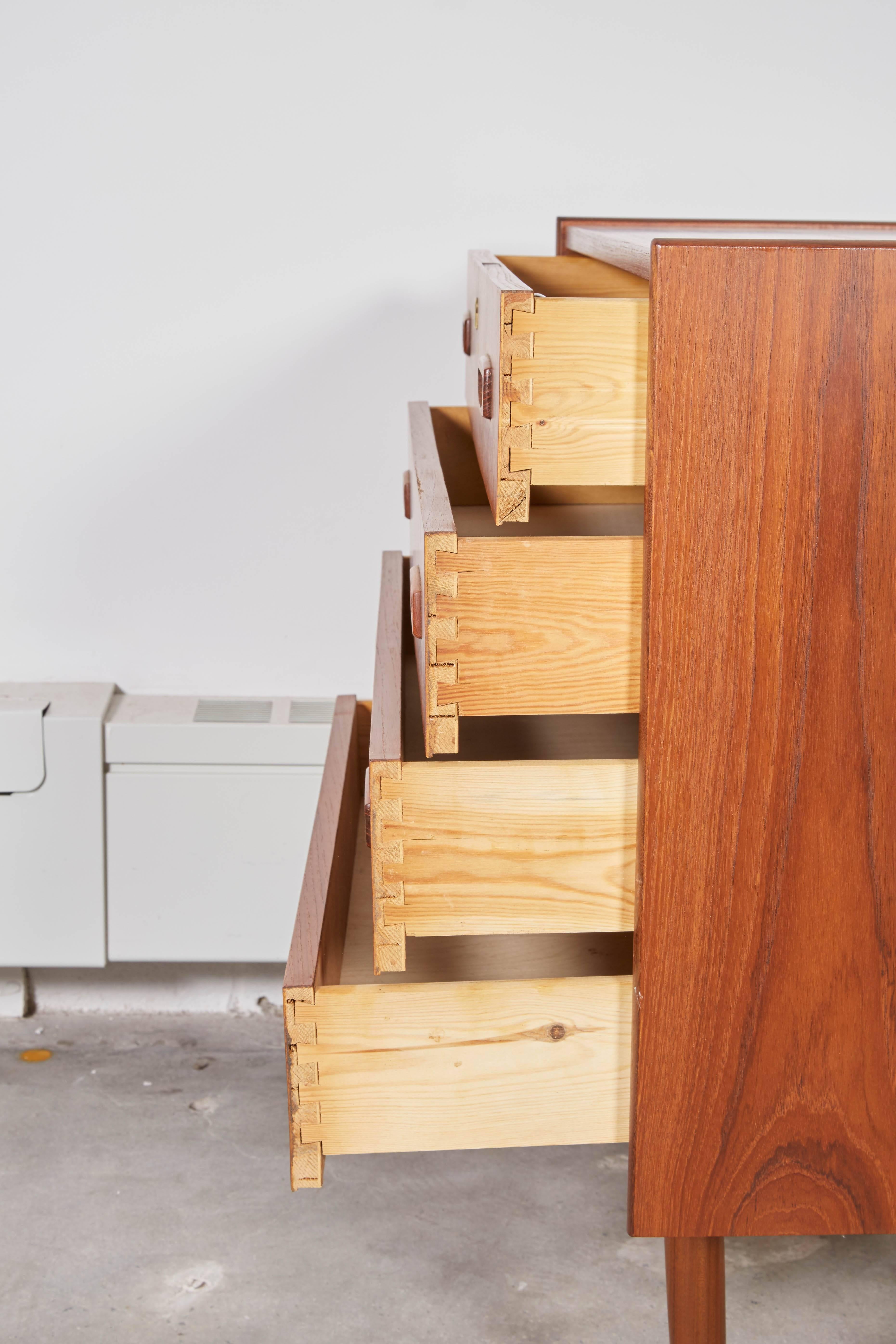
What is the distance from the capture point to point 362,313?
1.84 m

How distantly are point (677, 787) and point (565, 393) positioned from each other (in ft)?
0.92

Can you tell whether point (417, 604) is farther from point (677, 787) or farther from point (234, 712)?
point (234, 712)

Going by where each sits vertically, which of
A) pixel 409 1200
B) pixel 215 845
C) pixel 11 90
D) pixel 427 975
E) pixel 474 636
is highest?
pixel 11 90

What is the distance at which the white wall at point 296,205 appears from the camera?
1.74m

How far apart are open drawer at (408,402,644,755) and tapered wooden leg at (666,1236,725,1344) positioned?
0.45m

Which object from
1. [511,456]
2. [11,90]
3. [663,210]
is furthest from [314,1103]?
[11,90]

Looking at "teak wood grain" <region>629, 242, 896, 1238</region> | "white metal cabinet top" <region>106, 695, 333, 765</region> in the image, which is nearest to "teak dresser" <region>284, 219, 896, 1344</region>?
"teak wood grain" <region>629, 242, 896, 1238</region>

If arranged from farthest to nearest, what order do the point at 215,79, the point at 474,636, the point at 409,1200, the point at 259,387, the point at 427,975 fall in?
the point at 259,387
the point at 215,79
the point at 409,1200
the point at 427,975
the point at 474,636

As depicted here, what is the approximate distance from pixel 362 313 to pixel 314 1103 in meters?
1.26

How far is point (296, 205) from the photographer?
1.79 meters

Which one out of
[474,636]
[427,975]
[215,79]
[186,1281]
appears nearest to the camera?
[474,636]

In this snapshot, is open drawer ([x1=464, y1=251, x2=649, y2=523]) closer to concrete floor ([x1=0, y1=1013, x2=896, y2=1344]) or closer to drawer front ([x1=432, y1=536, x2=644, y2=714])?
drawer front ([x1=432, y1=536, x2=644, y2=714])

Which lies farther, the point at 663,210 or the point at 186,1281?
the point at 663,210

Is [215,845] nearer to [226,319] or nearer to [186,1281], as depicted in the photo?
[186,1281]
